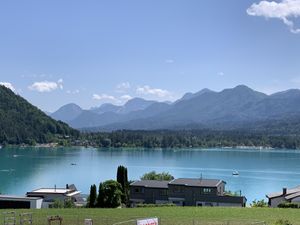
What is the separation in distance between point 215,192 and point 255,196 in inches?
1168

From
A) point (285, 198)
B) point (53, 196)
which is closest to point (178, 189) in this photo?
point (285, 198)

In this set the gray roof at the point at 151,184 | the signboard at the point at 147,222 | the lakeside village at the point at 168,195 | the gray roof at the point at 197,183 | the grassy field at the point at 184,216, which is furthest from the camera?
the gray roof at the point at 151,184

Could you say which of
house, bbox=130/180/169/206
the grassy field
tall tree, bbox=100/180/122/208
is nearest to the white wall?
house, bbox=130/180/169/206

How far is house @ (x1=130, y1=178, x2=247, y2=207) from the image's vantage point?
5031 cm

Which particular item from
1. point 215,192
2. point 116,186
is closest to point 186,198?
point 215,192

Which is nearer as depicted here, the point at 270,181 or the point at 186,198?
the point at 186,198

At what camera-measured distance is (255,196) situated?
3066 inches

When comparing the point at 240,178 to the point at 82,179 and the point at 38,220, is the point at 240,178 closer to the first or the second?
the point at 82,179

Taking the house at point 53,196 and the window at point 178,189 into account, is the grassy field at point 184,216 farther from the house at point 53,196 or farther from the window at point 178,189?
the house at point 53,196

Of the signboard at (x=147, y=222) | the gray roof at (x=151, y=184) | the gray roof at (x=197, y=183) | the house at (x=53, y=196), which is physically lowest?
the house at (x=53, y=196)

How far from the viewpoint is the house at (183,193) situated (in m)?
50.3

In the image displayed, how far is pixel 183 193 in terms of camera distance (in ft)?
171

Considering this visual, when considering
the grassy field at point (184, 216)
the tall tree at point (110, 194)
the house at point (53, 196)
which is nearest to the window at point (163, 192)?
the house at point (53, 196)

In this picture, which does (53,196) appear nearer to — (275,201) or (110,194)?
(110,194)
